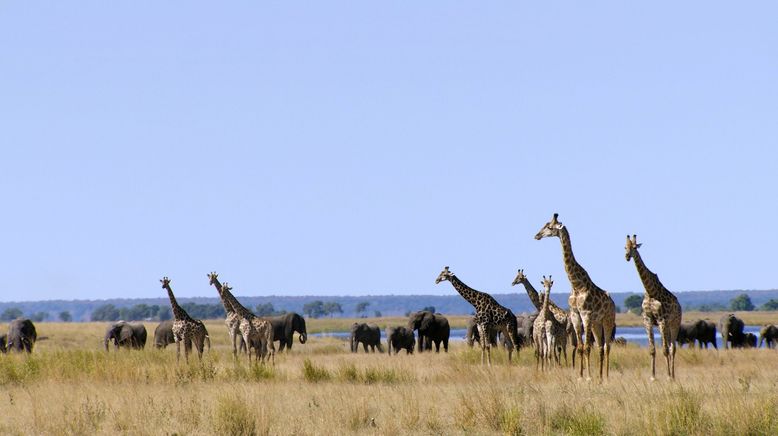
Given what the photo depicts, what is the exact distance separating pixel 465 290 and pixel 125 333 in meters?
16.9

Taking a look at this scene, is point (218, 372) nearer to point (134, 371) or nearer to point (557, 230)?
point (134, 371)

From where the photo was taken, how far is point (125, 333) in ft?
134

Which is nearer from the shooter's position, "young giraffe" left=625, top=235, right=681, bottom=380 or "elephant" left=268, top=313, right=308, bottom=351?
"young giraffe" left=625, top=235, right=681, bottom=380

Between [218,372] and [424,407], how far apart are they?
299 inches

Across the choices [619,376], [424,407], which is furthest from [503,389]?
[619,376]

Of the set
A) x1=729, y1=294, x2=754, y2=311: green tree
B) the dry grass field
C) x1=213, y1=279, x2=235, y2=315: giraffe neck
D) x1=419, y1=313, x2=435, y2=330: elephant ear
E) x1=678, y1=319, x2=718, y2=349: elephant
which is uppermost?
x1=729, y1=294, x2=754, y2=311: green tree

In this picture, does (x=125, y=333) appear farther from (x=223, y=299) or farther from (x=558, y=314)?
(x=558, y=314)

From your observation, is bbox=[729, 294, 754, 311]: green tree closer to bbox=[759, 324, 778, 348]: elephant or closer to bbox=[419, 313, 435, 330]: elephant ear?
bbox=[759, 324, 778, 348]: elephant

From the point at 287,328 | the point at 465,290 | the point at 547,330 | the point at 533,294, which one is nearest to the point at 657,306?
the point at 547,330

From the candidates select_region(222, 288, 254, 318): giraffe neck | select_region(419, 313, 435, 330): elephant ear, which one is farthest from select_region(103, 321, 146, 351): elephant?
select_region(222, 288, 254, 318): giraffe neck

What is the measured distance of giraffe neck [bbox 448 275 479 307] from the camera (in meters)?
27.6

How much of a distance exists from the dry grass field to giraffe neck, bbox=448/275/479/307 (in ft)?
9.47

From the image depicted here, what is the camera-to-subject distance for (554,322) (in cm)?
2505

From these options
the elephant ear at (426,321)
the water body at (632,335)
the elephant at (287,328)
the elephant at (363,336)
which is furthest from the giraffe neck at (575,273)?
the water body at (632,335)
